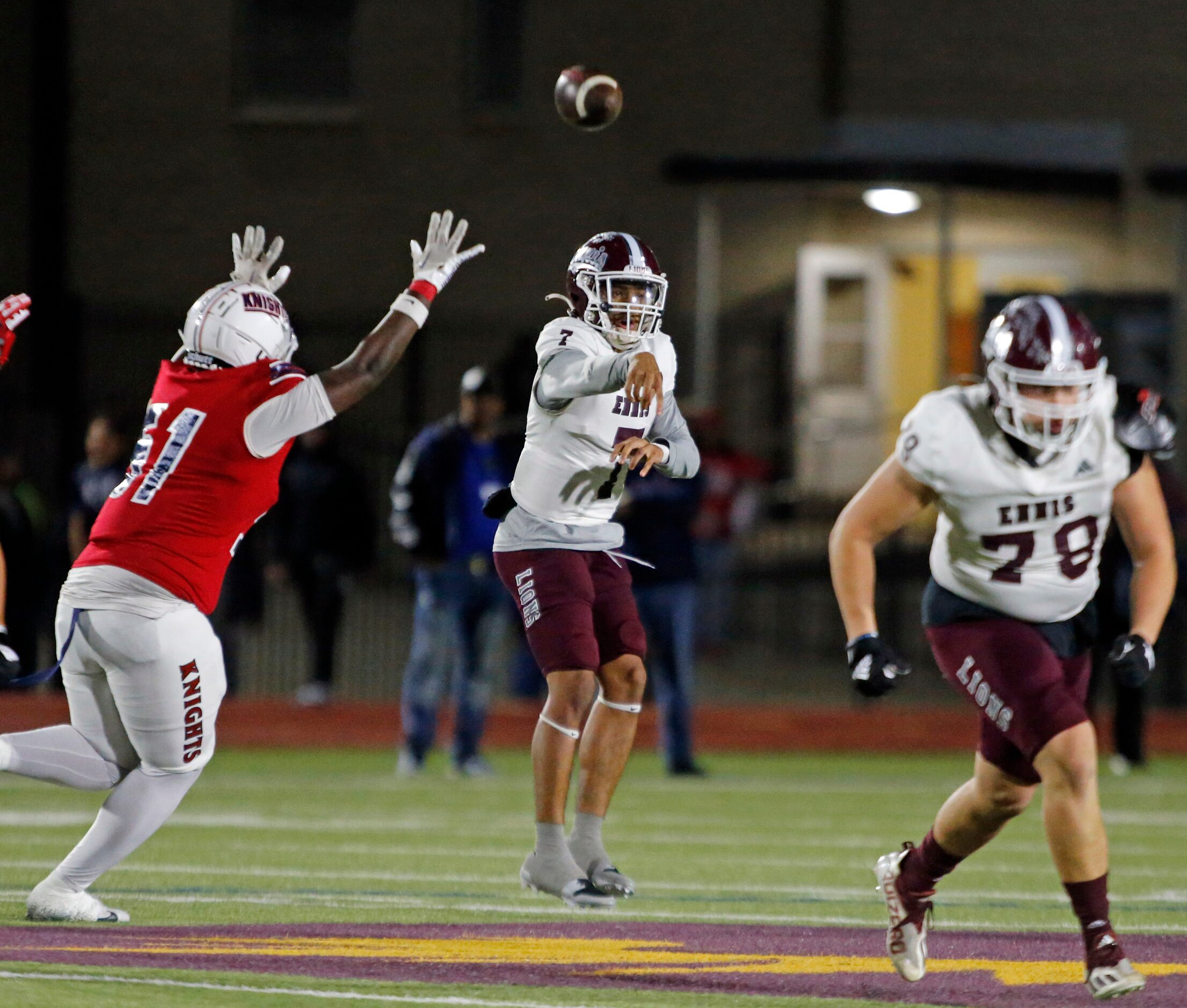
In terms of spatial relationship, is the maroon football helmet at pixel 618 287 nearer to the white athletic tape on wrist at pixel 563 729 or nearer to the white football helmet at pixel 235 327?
the white football helmet at pixel 235 327

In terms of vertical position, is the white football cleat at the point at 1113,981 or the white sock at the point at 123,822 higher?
the white sock at the point at 123,822

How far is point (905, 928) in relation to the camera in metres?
5.39

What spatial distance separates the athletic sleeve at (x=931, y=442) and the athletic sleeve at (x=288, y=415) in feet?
5.40

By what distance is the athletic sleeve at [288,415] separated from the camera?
593 centimetres

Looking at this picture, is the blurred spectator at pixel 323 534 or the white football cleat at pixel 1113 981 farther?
the blurred spectator at pixel 323 534

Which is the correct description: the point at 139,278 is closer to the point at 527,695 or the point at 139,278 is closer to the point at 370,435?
the point at 370,435

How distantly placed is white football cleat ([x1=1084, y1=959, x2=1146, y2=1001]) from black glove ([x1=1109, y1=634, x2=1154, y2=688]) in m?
0.71

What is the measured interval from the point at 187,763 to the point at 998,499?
8.02 ft

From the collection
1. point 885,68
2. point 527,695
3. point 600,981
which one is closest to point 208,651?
point 600,981

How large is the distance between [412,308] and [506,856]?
2.88m

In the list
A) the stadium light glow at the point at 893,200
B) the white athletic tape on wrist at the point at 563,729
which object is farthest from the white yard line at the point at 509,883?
the stadium light glow at the point at 893,200

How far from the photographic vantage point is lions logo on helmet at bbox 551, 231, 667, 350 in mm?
6805

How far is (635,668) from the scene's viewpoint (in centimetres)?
697

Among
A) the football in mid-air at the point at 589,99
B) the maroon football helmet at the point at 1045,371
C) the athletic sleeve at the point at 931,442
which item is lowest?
the athletic sleeve at the point at 931,442
